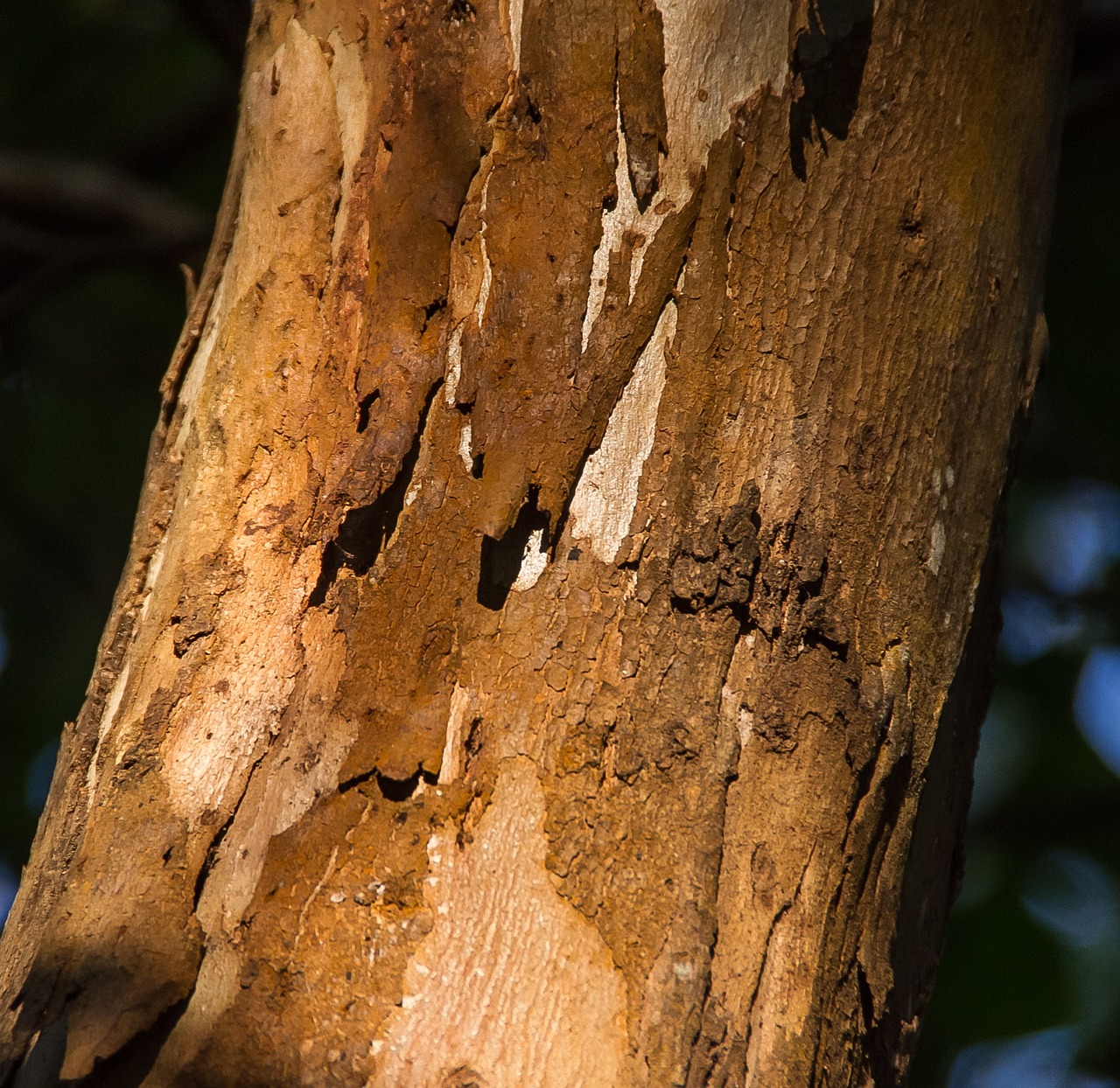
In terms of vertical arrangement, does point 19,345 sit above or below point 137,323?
below

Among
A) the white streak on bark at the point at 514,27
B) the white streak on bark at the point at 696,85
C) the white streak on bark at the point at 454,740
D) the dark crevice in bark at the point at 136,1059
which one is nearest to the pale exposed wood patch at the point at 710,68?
the white streak on bark at the point at 696,85

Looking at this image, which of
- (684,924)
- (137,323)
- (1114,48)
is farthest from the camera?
(137,323)

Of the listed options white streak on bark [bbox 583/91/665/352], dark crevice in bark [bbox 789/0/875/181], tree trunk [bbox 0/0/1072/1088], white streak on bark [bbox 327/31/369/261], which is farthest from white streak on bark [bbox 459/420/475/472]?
dark crevice in bark [bbox 789/0/875/181]

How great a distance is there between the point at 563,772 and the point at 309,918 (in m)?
0.22

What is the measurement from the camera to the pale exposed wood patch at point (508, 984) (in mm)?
755

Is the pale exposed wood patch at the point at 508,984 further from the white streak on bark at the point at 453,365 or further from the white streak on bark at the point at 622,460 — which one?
the white streak on bark at the point at 453,365

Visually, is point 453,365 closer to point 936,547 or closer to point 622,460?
point 622,460

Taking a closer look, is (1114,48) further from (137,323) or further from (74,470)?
(74,470)

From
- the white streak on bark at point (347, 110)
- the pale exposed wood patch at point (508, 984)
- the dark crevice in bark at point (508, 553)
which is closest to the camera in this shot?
the pale exposed wood patch at point (508, 984)

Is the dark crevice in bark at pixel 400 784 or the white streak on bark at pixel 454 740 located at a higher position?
the white streak on bark at pixel 454 740

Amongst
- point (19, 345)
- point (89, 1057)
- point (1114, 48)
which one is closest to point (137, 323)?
point (19, 345)

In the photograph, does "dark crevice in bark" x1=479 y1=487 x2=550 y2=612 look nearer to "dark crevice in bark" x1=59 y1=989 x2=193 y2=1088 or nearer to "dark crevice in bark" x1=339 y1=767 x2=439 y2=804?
"dark crevice in bark" x1=339 y1=767 x2=439 y2=804

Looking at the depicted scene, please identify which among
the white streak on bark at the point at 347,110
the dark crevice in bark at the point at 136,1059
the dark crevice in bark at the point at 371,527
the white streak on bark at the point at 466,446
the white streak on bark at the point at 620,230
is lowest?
the dark crevice in bark at the point at 136,1059

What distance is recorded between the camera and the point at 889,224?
926mm
